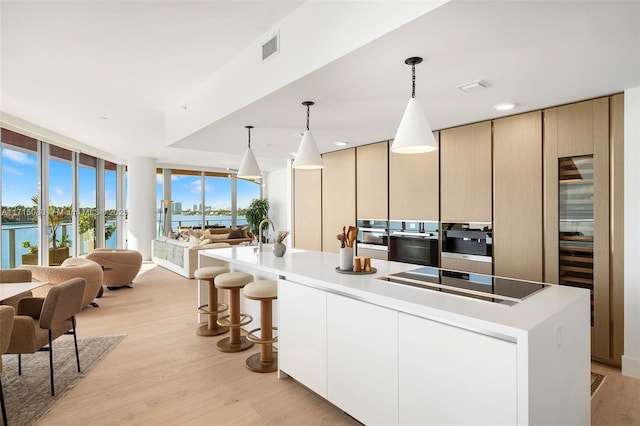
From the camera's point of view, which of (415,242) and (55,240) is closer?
(415,242)

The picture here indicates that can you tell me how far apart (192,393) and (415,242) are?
116 inches

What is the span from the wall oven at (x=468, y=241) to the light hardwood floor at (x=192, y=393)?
134 centimetres

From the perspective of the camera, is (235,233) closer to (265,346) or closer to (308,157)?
(265,346)

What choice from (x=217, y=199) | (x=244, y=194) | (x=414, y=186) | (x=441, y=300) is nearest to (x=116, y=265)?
(x=414, y=186)

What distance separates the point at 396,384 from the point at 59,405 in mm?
2327

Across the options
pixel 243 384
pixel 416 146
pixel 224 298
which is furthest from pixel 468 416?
pixel 224 298

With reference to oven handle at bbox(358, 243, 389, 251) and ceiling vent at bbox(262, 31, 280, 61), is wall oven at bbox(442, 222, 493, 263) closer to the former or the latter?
oven handle at bbox(358, 243, 389, 251)

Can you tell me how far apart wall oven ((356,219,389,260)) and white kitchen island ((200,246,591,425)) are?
7.51 feet

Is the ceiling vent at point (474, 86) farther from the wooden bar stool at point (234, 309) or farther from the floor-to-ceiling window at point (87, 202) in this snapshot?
the floor-to-ceiling window at point (87, 202)

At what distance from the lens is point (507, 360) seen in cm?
142

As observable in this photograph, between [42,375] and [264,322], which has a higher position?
[264,322]

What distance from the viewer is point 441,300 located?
1759 millimetres

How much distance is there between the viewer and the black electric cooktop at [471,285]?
1812 mm

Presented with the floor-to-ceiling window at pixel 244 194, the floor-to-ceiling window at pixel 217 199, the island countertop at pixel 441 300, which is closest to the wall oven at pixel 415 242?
the island countertop at pixel 441 300
